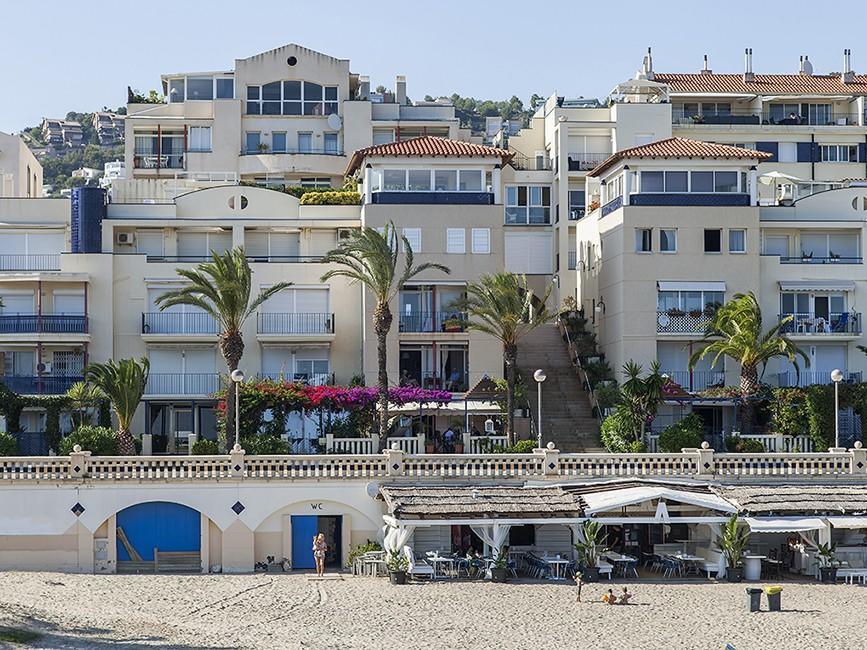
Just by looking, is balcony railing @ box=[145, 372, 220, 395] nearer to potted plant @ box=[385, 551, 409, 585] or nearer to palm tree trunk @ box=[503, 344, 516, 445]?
palm tree trunk @ box=[503, 344, 516, 445]

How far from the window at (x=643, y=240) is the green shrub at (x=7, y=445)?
24.6 m

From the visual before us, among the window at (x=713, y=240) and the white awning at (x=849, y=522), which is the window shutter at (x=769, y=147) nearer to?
the window at (x=713, y=240)

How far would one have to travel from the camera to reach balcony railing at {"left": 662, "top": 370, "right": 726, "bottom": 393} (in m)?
67.5

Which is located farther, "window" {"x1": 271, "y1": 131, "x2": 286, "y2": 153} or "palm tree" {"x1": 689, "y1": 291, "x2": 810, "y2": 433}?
"window" {"x1": 271, "y1": 131, "x2": 286, "y2": 153}

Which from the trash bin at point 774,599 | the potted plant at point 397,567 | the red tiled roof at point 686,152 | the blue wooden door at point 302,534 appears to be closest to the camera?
the trash bin at point 774,599

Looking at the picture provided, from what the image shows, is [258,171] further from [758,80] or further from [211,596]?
[211,596]

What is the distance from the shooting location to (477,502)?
2068 inches

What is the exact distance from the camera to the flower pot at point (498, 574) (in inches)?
2030

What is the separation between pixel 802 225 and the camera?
71.2 meters

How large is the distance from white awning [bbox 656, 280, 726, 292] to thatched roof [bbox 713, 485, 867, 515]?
14294mm

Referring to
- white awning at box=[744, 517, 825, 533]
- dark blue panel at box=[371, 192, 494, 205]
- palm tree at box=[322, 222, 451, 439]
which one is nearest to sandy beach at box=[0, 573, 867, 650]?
white awning at box=[744, 517, 825, 533]

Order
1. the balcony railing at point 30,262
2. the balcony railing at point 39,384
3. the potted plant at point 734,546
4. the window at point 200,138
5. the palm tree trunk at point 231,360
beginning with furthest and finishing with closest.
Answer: the window at point 200,138, the balcony railing at point 30,262, the balcony railing at point 39,384, the palm tree trunk at point 231,360, the potted plant at point 734,546

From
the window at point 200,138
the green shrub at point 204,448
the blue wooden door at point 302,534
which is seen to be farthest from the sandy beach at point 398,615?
the window at point 200,138

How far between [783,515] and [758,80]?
141 ft
